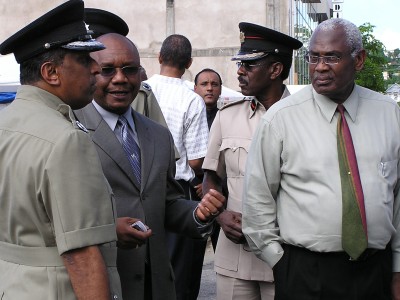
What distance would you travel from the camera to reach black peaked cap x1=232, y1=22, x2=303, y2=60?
495 centimetres

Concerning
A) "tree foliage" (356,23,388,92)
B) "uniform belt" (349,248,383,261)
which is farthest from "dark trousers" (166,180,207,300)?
"tree foliage" (356,23,388,92)

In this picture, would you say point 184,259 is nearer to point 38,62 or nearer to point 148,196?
point 148,196

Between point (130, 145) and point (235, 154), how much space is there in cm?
95

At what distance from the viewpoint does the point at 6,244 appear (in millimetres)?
3000

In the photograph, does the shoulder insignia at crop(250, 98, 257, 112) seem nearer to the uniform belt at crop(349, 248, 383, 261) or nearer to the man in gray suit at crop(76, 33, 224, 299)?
the man in gray suit at crop(76, 33, 224, 299)

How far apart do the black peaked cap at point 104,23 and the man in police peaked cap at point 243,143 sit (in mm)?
706

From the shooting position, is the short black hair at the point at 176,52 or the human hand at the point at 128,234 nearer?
the human hand at the point at 128,234

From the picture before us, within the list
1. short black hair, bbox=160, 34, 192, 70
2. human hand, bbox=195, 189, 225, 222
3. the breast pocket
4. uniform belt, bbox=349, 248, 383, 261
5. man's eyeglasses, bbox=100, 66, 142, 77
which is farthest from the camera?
short black hair, bbox=160, 34, 192, 70

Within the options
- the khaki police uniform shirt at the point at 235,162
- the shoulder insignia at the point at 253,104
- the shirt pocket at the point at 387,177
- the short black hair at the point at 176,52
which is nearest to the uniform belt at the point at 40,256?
the shirt pocket at the point at 387,177

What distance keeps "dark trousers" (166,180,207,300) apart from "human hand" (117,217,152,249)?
255 cm

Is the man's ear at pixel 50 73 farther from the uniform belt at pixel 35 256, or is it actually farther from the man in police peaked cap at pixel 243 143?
the man in police peaked cap at pixel 243 143

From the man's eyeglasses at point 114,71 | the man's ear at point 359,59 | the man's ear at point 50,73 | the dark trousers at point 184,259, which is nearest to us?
the man's ear at point 50,73

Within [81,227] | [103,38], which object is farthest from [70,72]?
[103,38]

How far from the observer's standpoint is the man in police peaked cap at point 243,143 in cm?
475
